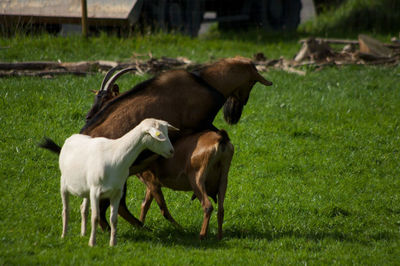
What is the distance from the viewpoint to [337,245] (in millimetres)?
7270

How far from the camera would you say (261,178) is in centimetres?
955

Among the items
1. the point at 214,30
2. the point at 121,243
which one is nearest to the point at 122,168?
the point at 121,243

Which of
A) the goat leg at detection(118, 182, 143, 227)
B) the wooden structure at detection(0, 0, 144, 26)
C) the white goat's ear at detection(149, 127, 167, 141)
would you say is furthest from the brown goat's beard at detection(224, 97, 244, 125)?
the wooden structure at detection(0, 0, 144, 26)

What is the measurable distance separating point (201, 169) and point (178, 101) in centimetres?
112

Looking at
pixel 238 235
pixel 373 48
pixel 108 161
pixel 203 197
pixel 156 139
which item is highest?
pixel 156 139

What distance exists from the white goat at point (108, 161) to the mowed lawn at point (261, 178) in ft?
1.88

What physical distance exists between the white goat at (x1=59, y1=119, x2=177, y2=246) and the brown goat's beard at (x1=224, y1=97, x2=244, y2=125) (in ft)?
8.02

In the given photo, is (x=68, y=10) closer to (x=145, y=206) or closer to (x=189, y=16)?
(x=189, y=16)

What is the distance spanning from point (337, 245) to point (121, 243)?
2.58 metres

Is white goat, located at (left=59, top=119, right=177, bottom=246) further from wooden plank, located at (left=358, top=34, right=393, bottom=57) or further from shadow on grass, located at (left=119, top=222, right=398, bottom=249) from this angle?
wooden plank, located at (left=358, top=34, right=393, bottom=57)

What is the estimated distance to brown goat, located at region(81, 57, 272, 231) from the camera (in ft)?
23.7

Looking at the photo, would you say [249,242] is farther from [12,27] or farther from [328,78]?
[12,27]

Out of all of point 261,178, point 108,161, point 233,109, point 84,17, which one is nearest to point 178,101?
point 233,109

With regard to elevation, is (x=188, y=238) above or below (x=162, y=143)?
below
